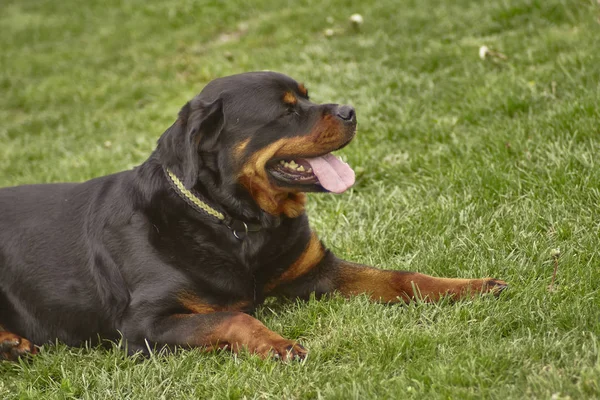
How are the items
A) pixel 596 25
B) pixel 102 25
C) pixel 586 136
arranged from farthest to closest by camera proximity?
pixel 102 25 → pixel 596 25 → pixel 586 136

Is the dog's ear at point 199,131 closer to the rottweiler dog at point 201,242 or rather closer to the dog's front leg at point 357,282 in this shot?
the rottweiler dog at point 201,242

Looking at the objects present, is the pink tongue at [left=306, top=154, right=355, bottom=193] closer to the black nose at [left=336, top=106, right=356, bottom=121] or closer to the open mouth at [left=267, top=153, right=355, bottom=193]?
the open mouth at [left=267, top=153, right=355, bottom=193]

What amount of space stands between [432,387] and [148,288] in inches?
55.4

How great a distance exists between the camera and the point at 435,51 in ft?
22.5

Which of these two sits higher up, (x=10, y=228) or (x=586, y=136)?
(x=10, y=228)

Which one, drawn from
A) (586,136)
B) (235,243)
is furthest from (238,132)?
(586,136)

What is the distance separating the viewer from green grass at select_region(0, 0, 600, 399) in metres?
2.85

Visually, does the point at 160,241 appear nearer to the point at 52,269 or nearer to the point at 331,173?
the point at 52,269

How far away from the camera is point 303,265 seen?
142 inches

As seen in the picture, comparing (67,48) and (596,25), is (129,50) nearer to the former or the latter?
(67,48)

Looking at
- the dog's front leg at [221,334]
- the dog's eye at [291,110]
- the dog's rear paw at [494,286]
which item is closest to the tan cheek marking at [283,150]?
the dog's eye at [291,110]

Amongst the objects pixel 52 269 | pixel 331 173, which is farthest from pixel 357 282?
pixel 52 269

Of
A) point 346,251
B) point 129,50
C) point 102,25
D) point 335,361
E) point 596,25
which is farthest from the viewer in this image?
point 102,25

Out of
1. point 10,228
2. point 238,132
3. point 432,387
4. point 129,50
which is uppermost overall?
point 238,132
